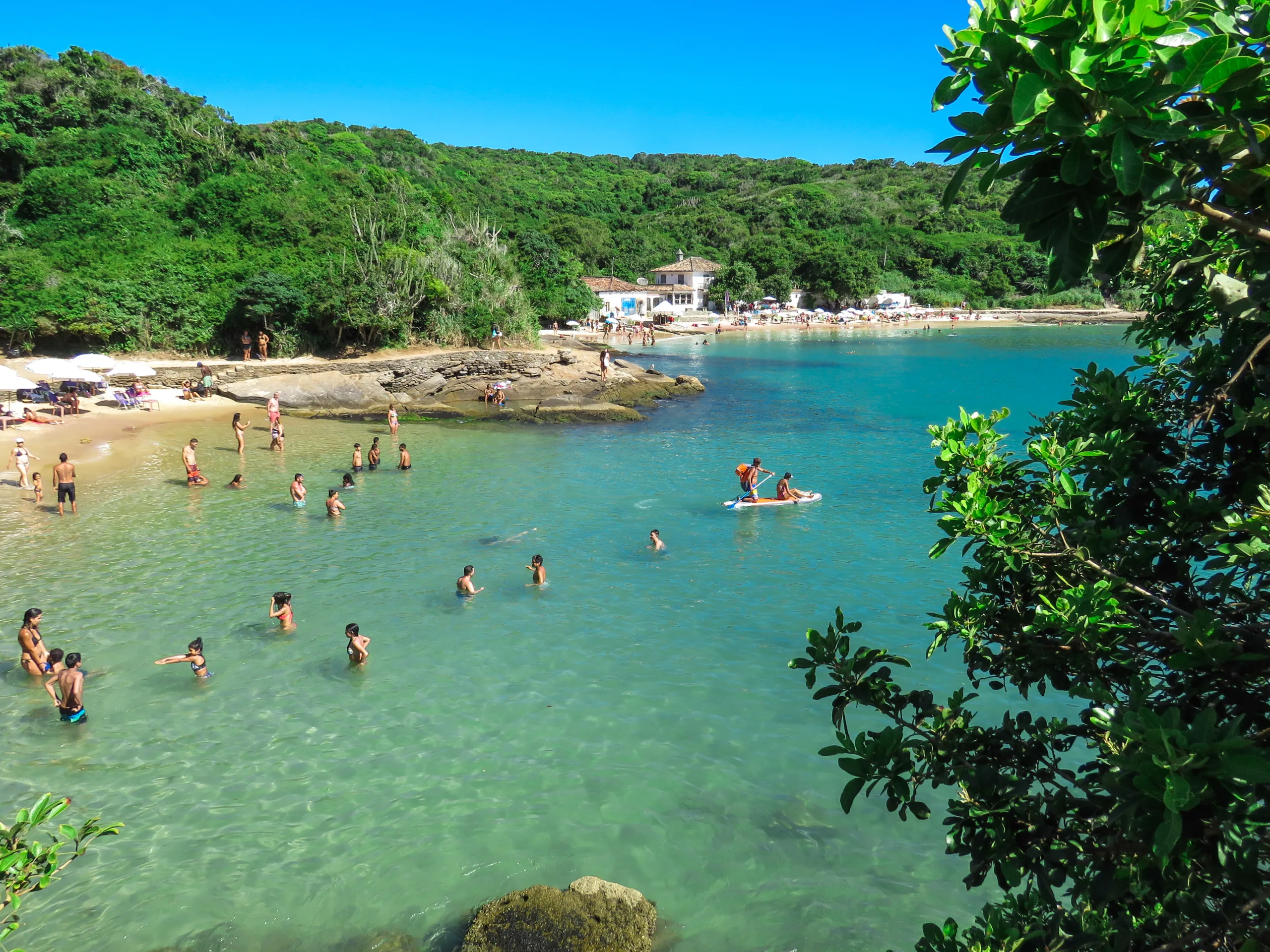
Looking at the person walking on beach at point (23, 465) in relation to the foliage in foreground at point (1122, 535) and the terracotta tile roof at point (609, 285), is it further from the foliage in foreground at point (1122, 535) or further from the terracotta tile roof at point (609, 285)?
the terracotta tile roof at point (609, 285)

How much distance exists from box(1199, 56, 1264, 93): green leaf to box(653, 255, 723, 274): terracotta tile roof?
87.5m

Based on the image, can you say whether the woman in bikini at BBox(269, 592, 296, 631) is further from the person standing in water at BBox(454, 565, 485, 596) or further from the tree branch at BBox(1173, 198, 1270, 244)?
the tree branch at BBox(1173, 198, 1270, 244)

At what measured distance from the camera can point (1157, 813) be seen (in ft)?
7.13

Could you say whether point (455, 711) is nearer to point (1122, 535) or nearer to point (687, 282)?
point (1122, 535)

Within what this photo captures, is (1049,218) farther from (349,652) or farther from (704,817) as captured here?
(349,652)

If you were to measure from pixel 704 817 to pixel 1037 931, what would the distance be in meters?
5.08

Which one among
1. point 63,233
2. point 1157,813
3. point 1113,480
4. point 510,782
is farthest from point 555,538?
point 63,233

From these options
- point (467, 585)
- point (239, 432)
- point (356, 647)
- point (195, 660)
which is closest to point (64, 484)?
point (239, 432)

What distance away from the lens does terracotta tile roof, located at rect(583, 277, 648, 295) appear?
77.1 metres

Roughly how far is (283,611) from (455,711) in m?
3.66

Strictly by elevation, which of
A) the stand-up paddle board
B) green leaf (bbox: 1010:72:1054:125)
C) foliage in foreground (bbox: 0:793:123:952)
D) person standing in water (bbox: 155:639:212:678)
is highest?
green leaf (bbox: 1010:72:1054:125)

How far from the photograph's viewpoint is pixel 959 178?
1.89m

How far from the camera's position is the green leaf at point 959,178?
6.33 ft

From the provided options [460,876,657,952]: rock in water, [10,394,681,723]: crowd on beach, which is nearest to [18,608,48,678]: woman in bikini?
[10,394,681,723]: crowd on beach
